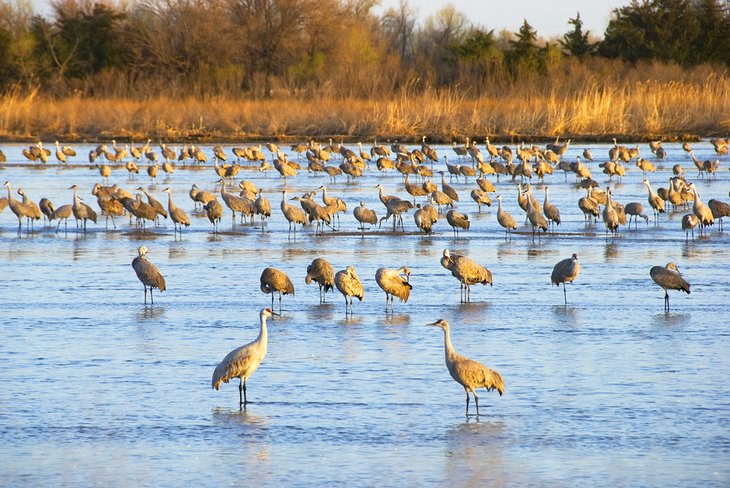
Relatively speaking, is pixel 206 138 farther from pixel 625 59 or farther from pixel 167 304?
pixel 167 304

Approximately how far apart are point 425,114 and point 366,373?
107ft

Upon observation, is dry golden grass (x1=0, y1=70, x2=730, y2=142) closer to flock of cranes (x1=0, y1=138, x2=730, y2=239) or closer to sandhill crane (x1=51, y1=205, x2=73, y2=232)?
flock of cranes (x1=0, y1=138, x2=730, y2=239)

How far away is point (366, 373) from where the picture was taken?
1053 cm

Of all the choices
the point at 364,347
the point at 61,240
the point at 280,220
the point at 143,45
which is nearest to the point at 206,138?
the point at 143,45

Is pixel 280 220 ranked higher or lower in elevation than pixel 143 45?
lower

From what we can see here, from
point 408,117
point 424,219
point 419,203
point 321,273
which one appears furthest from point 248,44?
point 321,273

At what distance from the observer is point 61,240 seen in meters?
20.5

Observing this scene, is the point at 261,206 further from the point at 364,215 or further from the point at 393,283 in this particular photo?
the point at 393,283

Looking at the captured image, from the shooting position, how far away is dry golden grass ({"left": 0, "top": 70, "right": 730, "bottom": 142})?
4191 cm

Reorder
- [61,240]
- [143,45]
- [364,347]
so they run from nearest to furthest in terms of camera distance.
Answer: [364,347] → [61,240] → [143,45]

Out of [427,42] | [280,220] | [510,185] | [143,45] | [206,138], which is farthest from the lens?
[427,42]

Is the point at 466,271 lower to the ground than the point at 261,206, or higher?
lower

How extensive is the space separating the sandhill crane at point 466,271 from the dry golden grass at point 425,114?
2718cm

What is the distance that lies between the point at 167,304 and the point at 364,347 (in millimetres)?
3426
